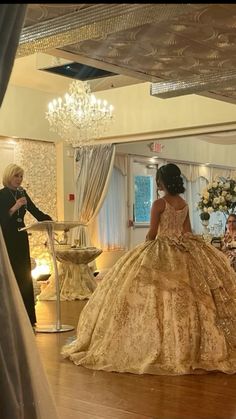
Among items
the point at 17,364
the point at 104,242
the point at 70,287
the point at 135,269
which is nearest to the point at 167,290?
the point at 135,269

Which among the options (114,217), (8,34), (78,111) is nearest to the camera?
(8,34)

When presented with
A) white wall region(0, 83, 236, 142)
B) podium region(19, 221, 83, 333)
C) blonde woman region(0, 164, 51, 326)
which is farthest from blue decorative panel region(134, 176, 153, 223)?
blonde woman region(0, 164, 51, 326)

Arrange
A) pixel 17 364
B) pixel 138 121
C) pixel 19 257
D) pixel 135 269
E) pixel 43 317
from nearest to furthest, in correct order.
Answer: pixel 17 364 → pixel 135 269 → pixel 19 257 → pixel 43 317 → pixel 138 121

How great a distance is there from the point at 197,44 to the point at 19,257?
8.09 ft

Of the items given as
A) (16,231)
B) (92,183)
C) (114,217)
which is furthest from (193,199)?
(16,231)

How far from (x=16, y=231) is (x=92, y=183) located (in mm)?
5092

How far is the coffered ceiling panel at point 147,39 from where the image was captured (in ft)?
12.2

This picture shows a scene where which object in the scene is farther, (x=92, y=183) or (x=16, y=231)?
(x=92, y=183)

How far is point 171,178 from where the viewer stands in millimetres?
4539

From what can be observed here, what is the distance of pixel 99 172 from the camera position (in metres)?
10.4

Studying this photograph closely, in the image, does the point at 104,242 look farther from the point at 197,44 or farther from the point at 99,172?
the point at 197,44

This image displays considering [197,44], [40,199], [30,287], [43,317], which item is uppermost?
[197,44]

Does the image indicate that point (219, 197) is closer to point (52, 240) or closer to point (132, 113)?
point (52, 240)

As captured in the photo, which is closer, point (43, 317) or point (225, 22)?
point (225, 22)
